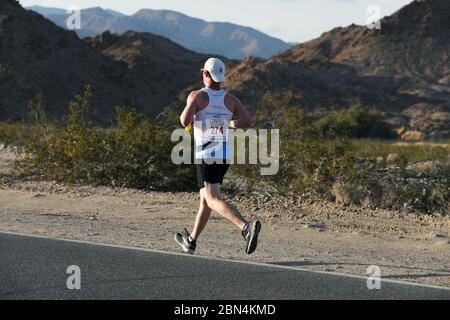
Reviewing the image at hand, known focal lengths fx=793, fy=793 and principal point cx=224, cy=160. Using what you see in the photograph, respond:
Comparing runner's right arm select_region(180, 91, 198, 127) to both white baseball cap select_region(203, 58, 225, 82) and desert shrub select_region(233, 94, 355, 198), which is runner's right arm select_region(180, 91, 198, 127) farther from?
desert shrub select_region(233, 94, 355, 198)

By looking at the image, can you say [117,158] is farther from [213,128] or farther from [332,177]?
[213,128]

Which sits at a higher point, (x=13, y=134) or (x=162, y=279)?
(x=13, y=134)

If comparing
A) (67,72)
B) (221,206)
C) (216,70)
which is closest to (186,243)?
(221,206)

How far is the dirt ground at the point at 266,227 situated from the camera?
8641mm

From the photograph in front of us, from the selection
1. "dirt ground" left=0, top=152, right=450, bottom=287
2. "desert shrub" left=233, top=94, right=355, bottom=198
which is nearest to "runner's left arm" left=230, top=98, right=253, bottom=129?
"dirt ground" left=0, top=152, right=450, bottom=287

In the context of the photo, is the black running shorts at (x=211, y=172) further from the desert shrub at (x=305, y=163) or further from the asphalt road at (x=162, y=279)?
the desert shrub at (x=305, y=163)

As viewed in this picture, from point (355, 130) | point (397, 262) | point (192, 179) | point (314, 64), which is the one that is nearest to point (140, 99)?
point (355, 130)

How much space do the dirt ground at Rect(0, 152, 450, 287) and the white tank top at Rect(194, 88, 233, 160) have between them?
4.32 ft

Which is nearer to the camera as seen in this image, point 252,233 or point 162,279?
point 162,279

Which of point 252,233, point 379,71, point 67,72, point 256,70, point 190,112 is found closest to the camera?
point 190,112

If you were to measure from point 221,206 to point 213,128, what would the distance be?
2.62 feet

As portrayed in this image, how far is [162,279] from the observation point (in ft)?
24.0

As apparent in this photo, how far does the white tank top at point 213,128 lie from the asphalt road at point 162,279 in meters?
1.13
